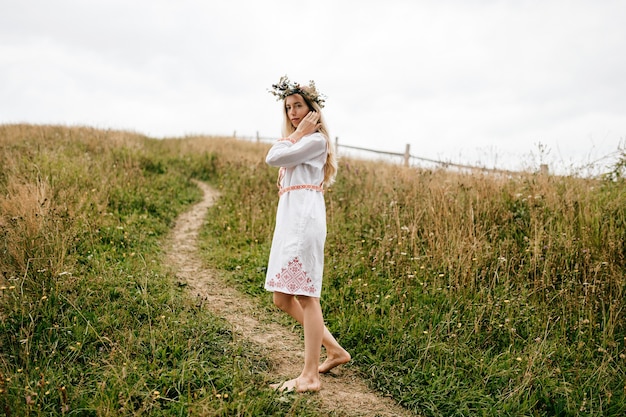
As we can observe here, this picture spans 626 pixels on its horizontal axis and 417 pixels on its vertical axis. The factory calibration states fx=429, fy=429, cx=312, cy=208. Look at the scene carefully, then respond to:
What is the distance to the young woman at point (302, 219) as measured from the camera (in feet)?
10.3

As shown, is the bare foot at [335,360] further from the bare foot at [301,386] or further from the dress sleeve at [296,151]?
the dress sleeve at [296,151]

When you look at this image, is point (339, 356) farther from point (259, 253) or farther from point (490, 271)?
point (259, 253)

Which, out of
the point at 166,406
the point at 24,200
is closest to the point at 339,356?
the point at 166,406

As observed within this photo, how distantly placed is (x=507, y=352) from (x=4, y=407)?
3801mm

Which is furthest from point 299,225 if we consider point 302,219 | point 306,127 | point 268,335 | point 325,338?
point 268,335

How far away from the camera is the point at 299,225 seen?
314cm

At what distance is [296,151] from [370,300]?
7.48ft

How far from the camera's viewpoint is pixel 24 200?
536cm

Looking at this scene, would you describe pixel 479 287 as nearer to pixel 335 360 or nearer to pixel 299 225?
pixel 335 360

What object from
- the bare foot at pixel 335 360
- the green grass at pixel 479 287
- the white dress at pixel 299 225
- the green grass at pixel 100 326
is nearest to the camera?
the green grass at pixel 100 326

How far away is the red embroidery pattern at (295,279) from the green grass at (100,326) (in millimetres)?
771

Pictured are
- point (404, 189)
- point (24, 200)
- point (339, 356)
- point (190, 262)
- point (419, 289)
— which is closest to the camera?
point (339, 356)

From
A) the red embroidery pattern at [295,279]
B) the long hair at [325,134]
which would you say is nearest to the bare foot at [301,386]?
the red embroidery pattern at [295,279]

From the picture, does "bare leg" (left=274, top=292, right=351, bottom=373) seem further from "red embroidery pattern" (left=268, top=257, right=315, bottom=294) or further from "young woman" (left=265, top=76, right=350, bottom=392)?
"red embroidery pattern" (left=268, top=257, right=315, bottom=294)
